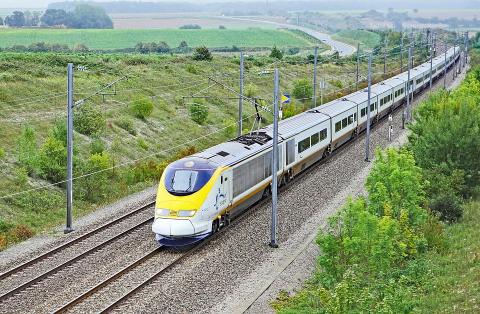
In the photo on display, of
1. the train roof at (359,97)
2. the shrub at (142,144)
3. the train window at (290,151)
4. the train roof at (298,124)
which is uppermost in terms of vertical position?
the train roof at (359,97)

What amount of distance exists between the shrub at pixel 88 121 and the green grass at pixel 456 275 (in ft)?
79.3

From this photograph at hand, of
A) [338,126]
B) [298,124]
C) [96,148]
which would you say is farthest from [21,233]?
[338,126]

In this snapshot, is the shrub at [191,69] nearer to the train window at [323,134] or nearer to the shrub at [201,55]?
the shrub at [201,55]

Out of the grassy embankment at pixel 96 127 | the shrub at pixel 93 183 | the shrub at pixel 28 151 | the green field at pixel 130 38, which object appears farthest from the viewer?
the green field at pixel 130 38

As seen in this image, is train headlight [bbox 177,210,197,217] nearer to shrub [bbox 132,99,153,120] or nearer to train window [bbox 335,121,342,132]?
train window [bbox 335,121,342,132]

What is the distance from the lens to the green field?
144 meters

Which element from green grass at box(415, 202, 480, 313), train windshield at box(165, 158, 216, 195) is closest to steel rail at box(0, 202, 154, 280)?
train windshield at box(165, 158, 216, 195)

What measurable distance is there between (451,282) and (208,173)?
973 centimetres

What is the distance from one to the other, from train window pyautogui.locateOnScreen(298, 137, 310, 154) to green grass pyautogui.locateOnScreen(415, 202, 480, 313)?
395 inches

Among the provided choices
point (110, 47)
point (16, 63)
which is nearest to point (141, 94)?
point (16, 63)

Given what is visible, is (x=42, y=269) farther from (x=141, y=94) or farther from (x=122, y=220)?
(x=141, y=94)

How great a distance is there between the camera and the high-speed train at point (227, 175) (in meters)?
25.5

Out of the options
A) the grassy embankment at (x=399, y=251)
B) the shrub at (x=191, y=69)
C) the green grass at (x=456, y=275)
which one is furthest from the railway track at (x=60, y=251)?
the shrub at (x=191, y=69)

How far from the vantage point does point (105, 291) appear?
71.8ft
